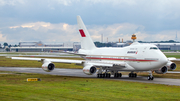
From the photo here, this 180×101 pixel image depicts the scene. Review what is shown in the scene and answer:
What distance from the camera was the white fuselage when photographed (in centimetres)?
3506

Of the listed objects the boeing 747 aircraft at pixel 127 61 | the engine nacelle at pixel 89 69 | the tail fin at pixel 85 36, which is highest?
the tail fin at pixel 85 36

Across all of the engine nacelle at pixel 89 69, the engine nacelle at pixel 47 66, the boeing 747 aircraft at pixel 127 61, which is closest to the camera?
the boeing 747 aircraft at pixel 127 61

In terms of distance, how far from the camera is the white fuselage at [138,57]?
115ft

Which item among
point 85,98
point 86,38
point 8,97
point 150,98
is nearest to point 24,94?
point 8,97

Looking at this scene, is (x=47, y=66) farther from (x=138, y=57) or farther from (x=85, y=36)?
(x=138, y=57)

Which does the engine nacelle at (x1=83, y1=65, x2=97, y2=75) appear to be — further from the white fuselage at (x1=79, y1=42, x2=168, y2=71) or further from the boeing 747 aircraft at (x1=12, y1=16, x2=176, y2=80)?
the white fuselage at (x1=79, y1=42, x2=168, y2=71)

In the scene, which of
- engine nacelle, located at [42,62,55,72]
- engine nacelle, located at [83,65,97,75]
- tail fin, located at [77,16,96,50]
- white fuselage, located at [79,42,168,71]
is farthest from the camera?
tail fin, located at [77,16,96,50]

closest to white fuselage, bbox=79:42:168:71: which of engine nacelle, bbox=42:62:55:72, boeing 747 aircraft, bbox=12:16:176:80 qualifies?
boeing 747 aircraft, bbox=12:16:176:80

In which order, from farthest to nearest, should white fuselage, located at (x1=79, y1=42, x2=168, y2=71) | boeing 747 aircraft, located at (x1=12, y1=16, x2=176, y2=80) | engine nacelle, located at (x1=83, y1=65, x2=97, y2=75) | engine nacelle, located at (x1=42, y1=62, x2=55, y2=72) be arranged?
engine nacelle, located at (x1=42, y1=62, x2=55, y2=72)
engine nacelle, located at (x1=83, y1=65, x2=97, y2=75)
boeing 747 aircraft, located at (x1=12, y1=16, x2=176, y2=80)
white fuselage, located at (x1=79, y1=42, x2=168, y2=71)

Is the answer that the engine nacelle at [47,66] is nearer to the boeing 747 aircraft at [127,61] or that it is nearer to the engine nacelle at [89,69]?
the boeing 747 aircraft at [127,61]

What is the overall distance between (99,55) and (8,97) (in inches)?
988

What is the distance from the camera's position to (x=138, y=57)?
1448 inches

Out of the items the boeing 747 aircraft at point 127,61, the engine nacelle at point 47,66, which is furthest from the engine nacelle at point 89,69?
the engine nacelle at point 47,66

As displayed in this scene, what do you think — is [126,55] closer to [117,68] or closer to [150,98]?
[117,68]
